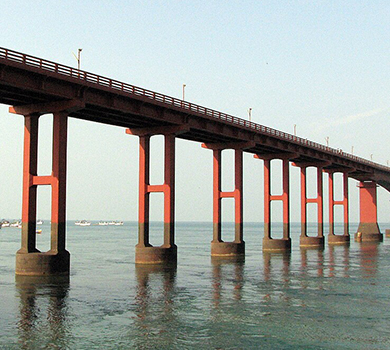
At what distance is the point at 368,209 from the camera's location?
126312 mm

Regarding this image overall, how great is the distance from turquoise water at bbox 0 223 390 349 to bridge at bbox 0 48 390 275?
412 centimetres

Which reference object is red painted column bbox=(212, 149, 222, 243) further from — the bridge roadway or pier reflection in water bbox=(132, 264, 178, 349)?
pier reflection in water bbox=(132, 264, 178, 349)

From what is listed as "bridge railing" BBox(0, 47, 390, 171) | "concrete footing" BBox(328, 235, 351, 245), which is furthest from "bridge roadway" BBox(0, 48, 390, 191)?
"concrete footing" BBox(328, 235, 351, 245)

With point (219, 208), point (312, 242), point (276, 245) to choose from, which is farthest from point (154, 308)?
point (312, 242)

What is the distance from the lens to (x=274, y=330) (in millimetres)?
25672

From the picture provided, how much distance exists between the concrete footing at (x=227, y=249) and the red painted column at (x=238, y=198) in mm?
1510

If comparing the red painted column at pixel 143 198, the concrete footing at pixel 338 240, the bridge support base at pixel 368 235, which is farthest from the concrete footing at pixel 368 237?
the red painted column at pixel 143 198

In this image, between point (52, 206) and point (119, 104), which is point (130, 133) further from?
point (52, 206)

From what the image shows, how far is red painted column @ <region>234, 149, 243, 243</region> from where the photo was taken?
2736 inches

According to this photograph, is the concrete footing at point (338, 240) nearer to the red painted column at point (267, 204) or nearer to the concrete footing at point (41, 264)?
the red painted column at point (267, 204)

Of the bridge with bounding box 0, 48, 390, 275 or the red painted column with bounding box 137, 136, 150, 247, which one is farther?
the red painted column with bounding box 137, 136, 150, 247

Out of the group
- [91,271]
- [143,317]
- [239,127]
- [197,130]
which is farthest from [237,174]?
[143,317]

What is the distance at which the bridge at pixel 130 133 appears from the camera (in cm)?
4206

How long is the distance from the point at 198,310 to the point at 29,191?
19.2 m
